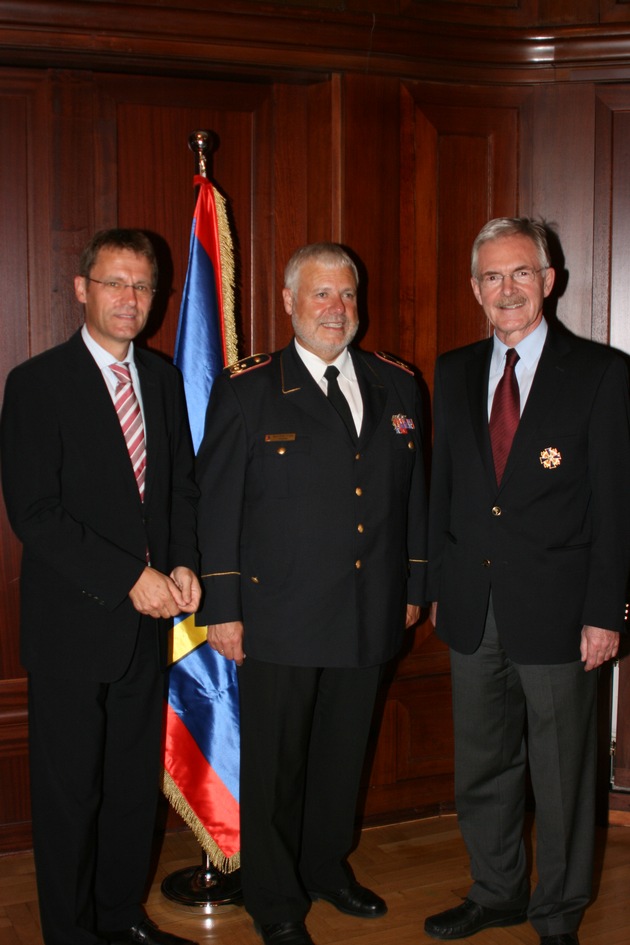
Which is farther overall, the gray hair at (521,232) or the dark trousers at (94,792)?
the gray hair at (521,232)

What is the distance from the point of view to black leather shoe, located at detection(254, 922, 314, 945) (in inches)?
95.7

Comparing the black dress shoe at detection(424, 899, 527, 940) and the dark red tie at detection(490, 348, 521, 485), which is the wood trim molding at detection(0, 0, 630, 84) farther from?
the black dress shoe at detection(424, 899, 527, 940)

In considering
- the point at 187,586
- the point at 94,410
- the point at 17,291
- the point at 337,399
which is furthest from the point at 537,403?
the point at 17,291

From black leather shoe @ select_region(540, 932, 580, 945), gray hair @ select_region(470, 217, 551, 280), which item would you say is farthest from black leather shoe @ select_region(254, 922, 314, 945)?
gray hair @ select_region(470, 217, 551, 280)

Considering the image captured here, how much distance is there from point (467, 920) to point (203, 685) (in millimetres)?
960

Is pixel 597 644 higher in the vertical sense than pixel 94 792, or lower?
higher

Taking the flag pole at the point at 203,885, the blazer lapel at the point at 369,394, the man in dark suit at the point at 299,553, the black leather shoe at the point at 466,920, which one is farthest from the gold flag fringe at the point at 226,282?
the black leather shoe at the point at 466,920

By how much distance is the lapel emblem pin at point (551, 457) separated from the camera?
2.33 metres

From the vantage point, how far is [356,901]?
2.65m

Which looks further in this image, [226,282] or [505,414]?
[226,282]

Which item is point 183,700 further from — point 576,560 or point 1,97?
point 1,97

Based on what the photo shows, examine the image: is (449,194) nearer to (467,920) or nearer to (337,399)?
(337,399)

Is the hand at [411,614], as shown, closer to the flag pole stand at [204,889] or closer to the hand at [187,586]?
the hand at [187,586]

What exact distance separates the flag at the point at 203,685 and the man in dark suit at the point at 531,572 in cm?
64
